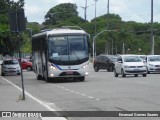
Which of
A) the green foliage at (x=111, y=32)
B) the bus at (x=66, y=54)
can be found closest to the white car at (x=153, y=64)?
the bus at (x=66, y=54)

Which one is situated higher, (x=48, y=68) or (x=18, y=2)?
(x=18, y=2)

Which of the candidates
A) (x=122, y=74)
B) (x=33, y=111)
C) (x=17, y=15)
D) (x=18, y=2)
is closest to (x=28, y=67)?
(x=18, y=2)

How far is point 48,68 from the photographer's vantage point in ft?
112

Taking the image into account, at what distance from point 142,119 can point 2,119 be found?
359cm

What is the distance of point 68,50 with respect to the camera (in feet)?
112

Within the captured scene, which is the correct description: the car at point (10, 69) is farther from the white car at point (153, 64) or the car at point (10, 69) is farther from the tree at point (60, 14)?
the tree at point (60, 14)

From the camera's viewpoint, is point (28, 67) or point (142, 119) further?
point (28, 67)

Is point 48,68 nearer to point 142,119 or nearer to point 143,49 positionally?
point 142,119

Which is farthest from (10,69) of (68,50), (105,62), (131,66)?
Answer: (68,50)

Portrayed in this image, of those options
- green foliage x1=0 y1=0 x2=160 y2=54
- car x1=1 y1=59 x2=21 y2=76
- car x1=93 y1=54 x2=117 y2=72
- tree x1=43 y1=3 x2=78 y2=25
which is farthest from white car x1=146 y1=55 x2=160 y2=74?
tree x1=43 y1=3 x2=78 y2=25

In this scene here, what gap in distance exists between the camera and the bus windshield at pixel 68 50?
3394cm

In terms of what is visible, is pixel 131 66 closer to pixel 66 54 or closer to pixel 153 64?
pixel 66 54

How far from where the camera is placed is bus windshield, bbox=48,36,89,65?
33.9 meters

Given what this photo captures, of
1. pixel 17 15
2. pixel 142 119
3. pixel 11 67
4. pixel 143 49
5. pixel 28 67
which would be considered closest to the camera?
pixel 142 119
